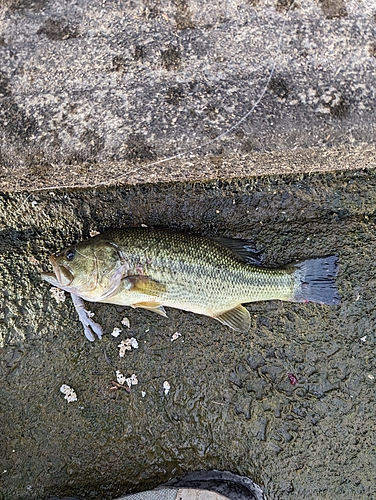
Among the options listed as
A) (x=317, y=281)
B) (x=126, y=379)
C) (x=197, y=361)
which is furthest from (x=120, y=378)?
(x=317, y=281)

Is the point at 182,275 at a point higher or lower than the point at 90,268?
lower

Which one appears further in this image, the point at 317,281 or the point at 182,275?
the point at 317,281

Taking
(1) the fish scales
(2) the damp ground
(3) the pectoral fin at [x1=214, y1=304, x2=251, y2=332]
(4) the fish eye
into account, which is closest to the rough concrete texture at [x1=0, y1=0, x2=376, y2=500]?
(2) the damp ground

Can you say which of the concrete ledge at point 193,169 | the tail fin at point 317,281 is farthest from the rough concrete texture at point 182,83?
the tail fin at point 317,281

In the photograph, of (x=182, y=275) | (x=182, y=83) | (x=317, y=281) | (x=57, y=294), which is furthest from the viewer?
(x=57, y=294)

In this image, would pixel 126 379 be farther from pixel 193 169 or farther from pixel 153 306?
pixel 193 169

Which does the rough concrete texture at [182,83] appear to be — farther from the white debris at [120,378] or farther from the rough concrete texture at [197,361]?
the white debris at [120,378]

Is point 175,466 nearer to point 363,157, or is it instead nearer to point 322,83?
point 363,157
